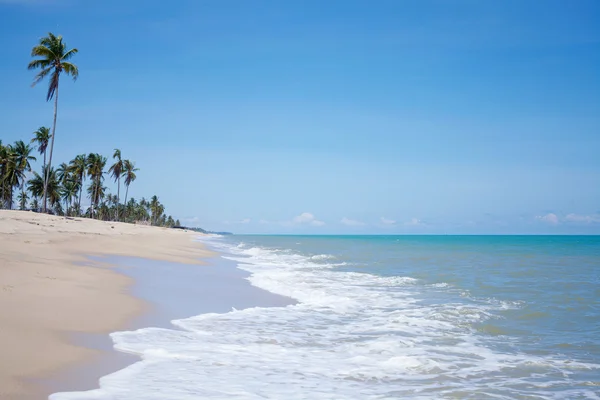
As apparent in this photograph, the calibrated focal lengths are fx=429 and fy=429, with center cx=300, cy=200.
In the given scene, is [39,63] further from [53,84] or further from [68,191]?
[68,191]

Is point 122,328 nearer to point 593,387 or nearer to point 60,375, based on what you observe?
point 60,375

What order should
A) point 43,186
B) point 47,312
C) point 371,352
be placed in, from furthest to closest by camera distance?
point 43,186, point 47,312, point 371,352

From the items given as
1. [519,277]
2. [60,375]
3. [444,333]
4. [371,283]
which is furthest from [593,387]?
[519,277]

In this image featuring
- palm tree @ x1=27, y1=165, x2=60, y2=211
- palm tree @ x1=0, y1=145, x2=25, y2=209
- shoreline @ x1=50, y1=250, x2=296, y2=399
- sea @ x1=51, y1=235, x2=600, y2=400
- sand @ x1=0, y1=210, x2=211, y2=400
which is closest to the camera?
sand @ x1=0, y1=210, x2=211, y2=400

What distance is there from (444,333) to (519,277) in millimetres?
13329

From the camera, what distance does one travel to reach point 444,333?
8.33 meters

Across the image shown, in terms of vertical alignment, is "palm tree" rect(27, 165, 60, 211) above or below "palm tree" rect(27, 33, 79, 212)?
below

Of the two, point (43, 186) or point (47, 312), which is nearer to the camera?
point (47, 312)

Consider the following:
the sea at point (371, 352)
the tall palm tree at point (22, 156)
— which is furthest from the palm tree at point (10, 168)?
the sea at point (371, 352)

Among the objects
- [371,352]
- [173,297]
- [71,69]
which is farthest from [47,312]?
[71,69]

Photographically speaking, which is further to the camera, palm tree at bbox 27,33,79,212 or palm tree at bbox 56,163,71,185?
palm tree at bbox 56,163,71,185

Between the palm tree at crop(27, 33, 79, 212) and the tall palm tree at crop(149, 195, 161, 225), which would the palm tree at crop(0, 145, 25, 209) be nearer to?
the palm tree at crop(27, 33, 79, 212)

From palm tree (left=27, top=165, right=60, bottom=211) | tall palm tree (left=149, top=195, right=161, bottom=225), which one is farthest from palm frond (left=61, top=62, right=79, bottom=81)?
tall palm tree (left=149, top=195, right=161, bottom=225)

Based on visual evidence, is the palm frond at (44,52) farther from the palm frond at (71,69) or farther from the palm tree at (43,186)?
the palm tree at (43,186)
